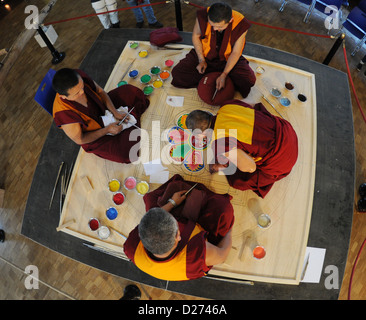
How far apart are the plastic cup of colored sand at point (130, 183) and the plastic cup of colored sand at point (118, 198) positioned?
4.2 inches

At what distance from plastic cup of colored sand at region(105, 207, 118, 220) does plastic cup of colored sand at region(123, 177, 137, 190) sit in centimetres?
29

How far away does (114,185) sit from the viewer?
2.96 m

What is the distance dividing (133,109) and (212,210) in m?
1.67

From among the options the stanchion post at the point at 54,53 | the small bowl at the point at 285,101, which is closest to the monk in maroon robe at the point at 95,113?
the small bowl at the point at 285,101

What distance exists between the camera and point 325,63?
403cm

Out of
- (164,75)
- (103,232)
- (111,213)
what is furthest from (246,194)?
(164,75)

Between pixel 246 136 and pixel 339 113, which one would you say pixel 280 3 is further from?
pixel 246 136

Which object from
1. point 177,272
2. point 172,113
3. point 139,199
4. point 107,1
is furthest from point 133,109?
point 107,1

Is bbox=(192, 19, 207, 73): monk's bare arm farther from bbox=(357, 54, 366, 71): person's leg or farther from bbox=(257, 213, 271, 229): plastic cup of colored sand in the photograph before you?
bbox=(357, 54, 366, 71): person's leg

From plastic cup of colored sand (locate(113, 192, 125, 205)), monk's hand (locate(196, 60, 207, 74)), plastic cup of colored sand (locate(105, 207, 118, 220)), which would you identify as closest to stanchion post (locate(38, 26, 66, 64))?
monk's hand (locate(196, 60, 207, 74))

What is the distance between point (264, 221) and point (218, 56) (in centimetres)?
218

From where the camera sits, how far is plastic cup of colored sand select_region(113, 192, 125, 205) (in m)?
2.86

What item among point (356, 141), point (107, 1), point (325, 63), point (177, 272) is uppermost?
point (177, 272)

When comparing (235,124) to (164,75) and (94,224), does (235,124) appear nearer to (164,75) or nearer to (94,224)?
(164,75)
